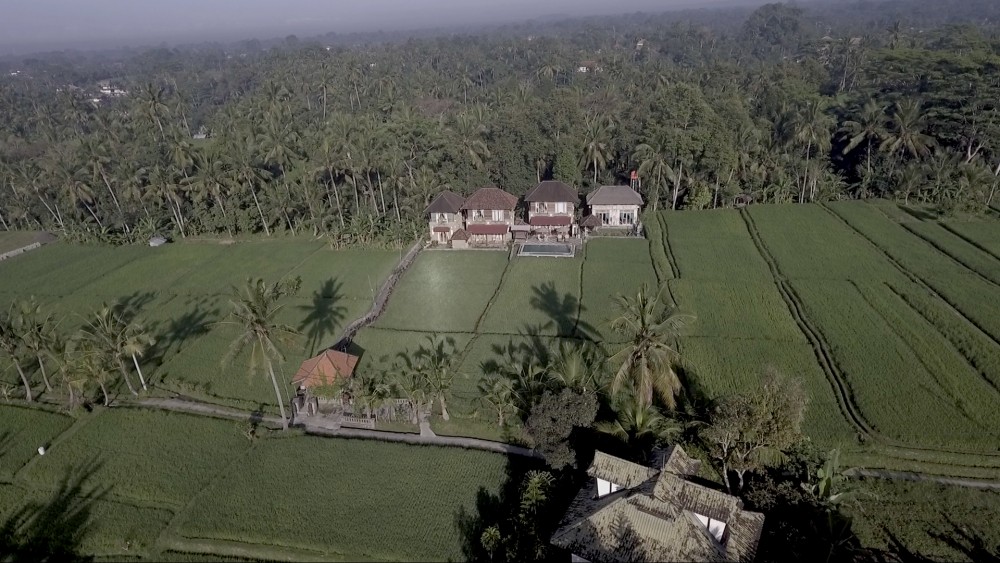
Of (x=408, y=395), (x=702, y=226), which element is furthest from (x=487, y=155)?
(x=408, y=395)

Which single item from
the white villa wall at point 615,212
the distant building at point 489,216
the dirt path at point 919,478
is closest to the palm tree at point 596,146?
the white villa wall at point 615,212

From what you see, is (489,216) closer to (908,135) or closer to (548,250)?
(548,250)

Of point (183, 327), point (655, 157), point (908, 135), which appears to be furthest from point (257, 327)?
point (908, 135)

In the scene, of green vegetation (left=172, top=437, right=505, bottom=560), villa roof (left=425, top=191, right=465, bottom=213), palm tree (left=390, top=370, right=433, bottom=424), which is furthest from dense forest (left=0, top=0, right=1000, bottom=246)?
green vegetation (left=172, top=437, right=505, bottom=560)

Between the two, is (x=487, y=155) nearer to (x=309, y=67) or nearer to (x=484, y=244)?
(x=484, y=244)

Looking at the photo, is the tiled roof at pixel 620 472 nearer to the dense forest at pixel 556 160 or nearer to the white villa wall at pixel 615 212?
the white villa wall at pixel 615 212

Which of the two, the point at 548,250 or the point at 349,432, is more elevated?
the point at 548,250

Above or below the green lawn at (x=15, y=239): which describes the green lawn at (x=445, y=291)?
below
